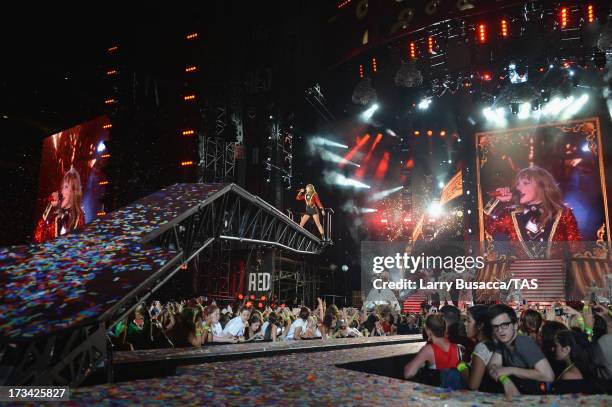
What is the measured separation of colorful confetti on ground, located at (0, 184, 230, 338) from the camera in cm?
421

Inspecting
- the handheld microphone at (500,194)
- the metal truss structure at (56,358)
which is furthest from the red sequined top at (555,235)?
the metal truss structure at (56,358)

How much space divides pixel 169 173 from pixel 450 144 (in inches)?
708

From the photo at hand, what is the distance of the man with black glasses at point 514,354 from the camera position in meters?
4.80

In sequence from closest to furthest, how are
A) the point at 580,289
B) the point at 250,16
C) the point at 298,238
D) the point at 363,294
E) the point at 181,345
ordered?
1. the point at 181,345
2. the point at 298,238
3. the point at 250,16
4. the point at 580,289
5. the point at 363,294

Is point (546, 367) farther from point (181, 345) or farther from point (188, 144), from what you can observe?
point (188, 144)

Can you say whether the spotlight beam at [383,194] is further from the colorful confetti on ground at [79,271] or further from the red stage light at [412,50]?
the colorful confetti on ground at [79,271]

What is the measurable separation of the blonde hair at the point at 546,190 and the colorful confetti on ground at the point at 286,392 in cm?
1919

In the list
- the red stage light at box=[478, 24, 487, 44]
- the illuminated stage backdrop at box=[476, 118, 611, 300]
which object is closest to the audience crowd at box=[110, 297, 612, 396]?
the red stage light at box=[478, 24, 487, 44]

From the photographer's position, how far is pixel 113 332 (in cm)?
856

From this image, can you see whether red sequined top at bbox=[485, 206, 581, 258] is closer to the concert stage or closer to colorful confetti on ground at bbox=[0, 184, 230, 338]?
the concert stage

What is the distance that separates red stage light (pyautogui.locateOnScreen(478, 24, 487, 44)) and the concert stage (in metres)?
10.9

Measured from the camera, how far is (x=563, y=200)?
22156mm

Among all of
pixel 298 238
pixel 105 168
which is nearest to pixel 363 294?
pixel 298 238

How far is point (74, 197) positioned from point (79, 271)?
16541 mm
